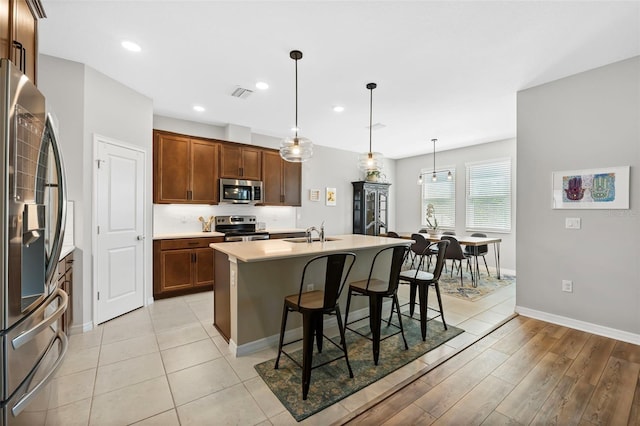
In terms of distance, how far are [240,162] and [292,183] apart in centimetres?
116

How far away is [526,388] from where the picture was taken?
206 cm

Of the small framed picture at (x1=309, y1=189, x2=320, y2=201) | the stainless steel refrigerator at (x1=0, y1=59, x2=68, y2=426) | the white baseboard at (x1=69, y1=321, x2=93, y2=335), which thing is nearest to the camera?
the stainless steel refrigerator at (x1=0, y1=59, x2=68, y2=426)

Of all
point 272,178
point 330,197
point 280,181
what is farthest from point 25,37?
point 330,197

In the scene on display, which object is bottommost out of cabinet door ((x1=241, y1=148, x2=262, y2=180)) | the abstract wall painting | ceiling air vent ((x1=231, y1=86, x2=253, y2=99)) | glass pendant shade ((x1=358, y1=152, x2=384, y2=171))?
the abstract wall painting

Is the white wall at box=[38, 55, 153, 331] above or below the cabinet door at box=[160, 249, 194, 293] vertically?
above

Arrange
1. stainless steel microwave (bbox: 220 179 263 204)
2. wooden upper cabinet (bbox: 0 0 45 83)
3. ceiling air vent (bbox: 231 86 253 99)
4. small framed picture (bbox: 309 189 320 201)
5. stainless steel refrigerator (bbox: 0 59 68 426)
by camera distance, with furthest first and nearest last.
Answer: small framed picture (bbox: 309 189 320 201), stainless steel microwave (bbox: 220 179 263 204), ceiling air vent (bbox: 231 86 253 99), wooden upper cabinet (bbox: 0 0 45 83), stainless steel refrigerator (bbox: 0 59 68 426)

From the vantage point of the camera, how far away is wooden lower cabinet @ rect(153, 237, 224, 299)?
3975mm

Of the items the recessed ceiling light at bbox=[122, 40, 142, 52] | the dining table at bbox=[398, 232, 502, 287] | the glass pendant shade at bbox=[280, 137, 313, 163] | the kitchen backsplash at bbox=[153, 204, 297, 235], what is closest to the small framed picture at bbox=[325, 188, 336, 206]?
the kitchen backsplash at bbox=[153, 204, 297, 235]

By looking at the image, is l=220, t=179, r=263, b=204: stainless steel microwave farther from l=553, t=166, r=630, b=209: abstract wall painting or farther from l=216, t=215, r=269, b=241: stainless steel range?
l=553, t=166, r=630, b=209: abstract wall painting

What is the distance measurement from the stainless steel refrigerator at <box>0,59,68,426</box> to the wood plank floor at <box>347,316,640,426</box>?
1.59 m

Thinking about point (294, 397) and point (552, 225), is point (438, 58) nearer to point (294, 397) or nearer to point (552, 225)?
point (552, 225)

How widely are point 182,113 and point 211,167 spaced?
2.99 feet

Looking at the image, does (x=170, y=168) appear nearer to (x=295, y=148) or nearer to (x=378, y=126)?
(x=295, y=148)

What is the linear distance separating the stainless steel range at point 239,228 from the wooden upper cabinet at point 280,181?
499 millimetres
